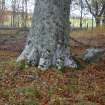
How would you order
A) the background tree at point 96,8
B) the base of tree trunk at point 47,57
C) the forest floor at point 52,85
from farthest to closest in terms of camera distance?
the background tree at point 96,8
the base of tree trunk at point 47,57
the forest floor at point 52,85

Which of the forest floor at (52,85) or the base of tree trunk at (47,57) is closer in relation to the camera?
the forest floor at (52,85)

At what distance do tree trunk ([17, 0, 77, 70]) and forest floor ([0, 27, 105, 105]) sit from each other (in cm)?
29

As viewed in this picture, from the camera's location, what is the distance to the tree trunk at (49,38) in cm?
1067

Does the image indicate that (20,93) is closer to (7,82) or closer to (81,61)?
(7,82)

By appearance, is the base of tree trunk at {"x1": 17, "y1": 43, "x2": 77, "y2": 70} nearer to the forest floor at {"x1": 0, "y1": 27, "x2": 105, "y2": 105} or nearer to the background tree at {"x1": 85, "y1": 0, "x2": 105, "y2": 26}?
the forest floor at {"x1": 0, "y1": 27, "x2": 105, "y2": 105}

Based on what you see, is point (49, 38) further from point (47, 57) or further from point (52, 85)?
point (52, 85)

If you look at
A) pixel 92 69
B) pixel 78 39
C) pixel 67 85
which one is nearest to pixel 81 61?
pixel 92 69

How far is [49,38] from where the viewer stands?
10719 millimetres

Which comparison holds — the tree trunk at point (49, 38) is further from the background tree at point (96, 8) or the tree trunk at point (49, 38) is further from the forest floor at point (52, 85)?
the background tree at point (96, 8)

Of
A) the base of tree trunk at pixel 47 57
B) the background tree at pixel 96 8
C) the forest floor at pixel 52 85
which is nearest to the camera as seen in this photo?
the forest floor at pixel 52 85

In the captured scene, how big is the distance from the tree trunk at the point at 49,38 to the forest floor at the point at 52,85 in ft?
0.96

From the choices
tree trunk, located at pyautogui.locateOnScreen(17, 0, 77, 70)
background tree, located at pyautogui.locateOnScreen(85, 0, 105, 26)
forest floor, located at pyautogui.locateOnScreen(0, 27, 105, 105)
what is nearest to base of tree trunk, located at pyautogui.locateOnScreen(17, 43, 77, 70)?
tree trunk, located at pyautogui.locateOnScreen(17, 0, 77, 70)

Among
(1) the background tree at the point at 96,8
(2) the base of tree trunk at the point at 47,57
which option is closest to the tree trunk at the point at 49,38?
(2) the base of tree trunk at the point at 47,57

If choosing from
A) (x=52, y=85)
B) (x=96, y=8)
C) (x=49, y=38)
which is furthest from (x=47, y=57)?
(x=96, y=8)
